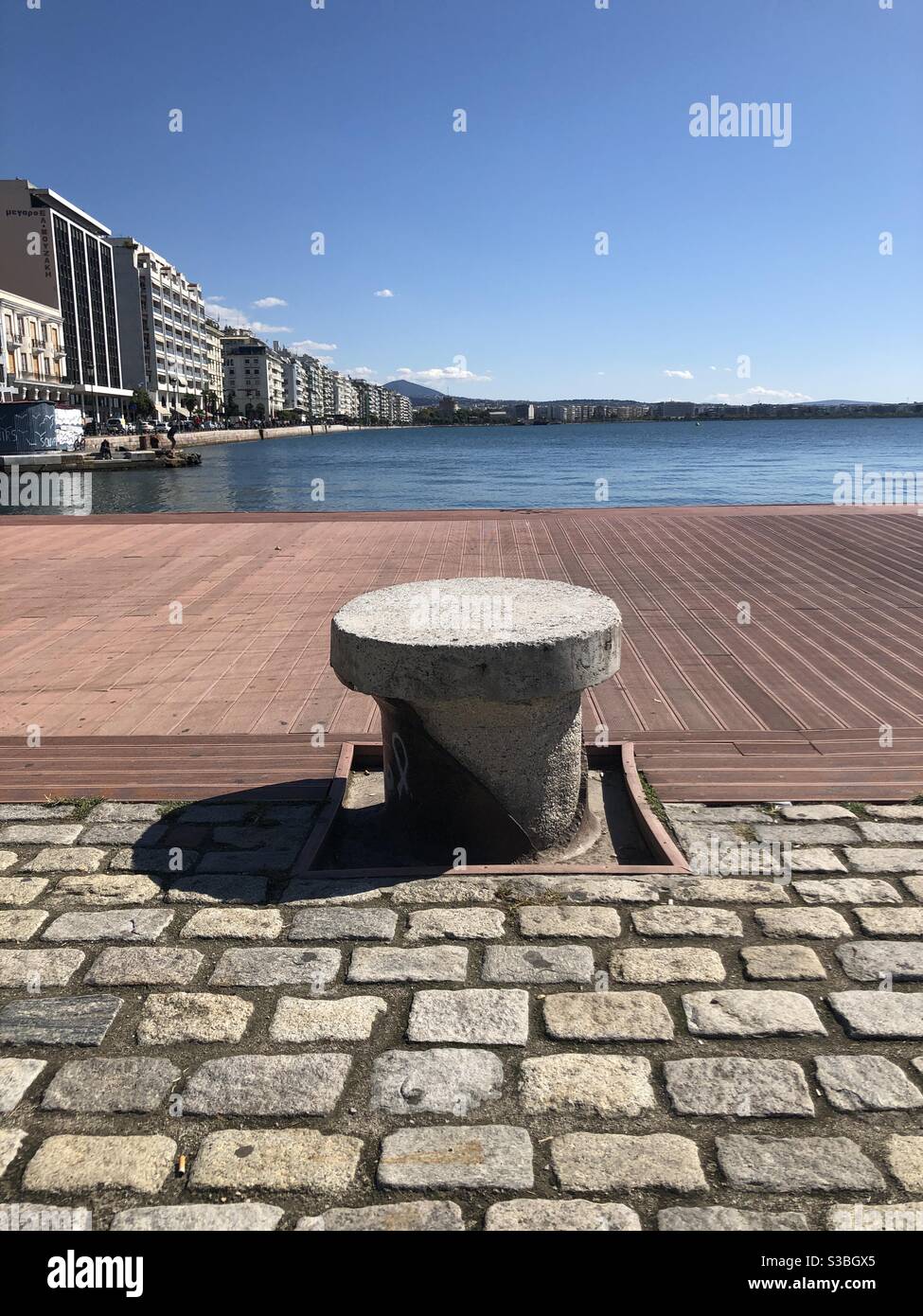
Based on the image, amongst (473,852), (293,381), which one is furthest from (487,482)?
(293,381)

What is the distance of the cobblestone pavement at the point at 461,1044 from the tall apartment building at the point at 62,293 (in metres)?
81.0

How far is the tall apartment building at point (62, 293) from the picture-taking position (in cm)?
7969

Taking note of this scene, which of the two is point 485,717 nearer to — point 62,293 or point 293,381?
point 62,293

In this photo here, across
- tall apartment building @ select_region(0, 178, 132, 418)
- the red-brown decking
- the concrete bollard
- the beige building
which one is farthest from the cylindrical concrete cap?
tall apartment building @ select_region(0, 178, 132, 418)

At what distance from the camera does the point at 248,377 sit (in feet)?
539

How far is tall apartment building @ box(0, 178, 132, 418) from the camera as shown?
79688mm

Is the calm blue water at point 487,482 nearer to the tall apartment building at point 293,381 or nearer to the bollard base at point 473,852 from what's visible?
the bollard base at point 473,852

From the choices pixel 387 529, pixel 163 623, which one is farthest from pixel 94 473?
pixel 163 623

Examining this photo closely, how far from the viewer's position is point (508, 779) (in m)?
3.98

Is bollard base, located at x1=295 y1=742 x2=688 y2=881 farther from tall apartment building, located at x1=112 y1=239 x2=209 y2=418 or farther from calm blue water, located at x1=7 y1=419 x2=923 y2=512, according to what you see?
tall apartment building, located at x1=112 y1=239 x2=209 y2=418

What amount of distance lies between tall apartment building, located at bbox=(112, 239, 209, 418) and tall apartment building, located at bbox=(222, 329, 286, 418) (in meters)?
33.7

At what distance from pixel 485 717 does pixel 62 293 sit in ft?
355

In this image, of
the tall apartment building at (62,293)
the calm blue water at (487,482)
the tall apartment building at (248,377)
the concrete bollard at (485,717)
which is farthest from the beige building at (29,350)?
the tall apartment building at (248,377)
